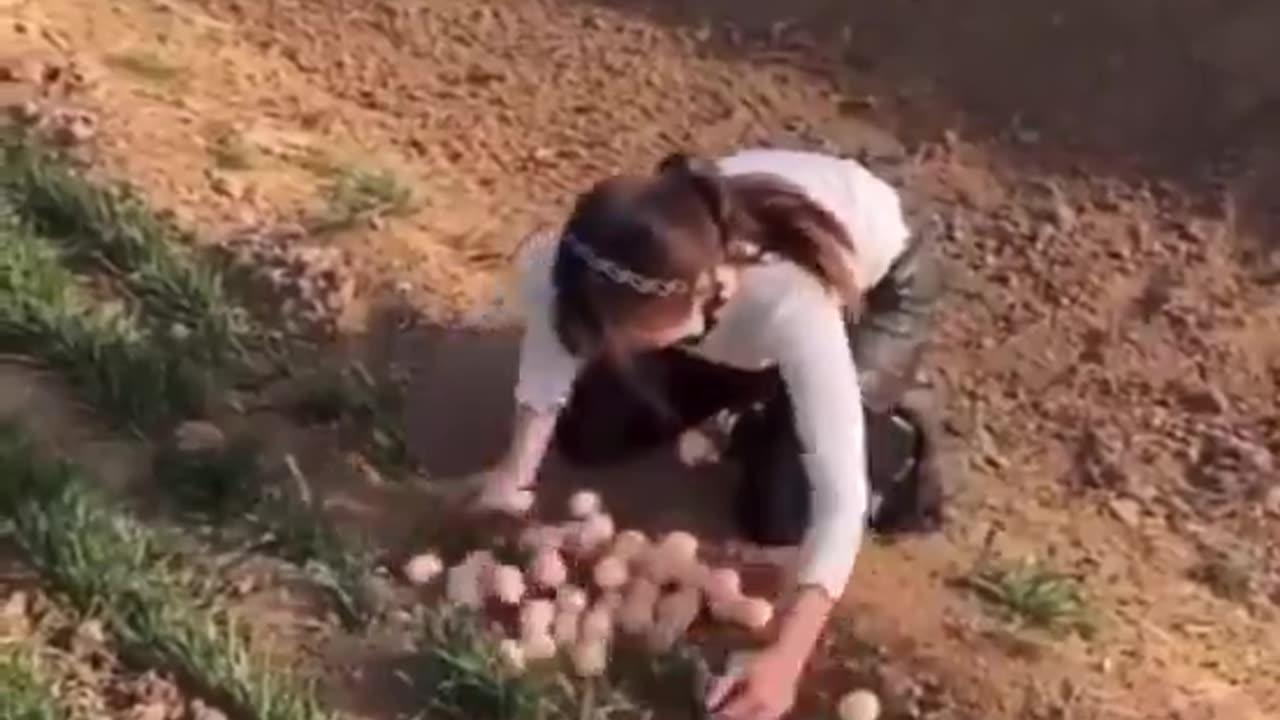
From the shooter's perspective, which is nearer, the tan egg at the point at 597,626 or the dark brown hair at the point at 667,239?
the dark brown hair at the point at 667,239

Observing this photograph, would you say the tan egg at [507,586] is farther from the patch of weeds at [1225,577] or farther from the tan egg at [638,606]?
the patch of weeds at [1225,577]

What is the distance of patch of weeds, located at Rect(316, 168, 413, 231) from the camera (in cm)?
443

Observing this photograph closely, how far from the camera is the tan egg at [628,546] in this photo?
3.89m

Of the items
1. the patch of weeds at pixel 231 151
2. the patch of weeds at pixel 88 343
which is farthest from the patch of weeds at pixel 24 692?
the patch of weeds at pixel 231 151

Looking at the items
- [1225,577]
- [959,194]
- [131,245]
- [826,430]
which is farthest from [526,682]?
[959,194]

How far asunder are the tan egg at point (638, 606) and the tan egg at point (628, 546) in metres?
0.04

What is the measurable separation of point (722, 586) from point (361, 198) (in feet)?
3.40

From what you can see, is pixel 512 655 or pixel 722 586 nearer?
pixel 512 655

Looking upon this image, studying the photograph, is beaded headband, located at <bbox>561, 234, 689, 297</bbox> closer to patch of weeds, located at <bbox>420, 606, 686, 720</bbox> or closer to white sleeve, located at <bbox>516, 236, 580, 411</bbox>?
white sleeve, located at <bbox>516, 236, 580, 411</bbox>

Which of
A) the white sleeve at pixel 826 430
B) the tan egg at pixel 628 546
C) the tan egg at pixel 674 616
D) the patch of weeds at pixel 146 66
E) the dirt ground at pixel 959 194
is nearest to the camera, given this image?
the white sleeve at pixel 826 430

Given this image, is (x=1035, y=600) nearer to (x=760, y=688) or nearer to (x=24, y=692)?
(x=760, y=688)

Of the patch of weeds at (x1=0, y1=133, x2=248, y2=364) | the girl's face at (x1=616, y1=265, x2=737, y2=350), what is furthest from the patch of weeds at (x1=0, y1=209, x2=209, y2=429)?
the girl's face at (x1=616, y1=265, x2=737, y2=350)

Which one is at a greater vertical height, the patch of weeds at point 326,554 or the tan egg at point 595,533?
the tan egg at point 595,533

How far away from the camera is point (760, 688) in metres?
3.54
